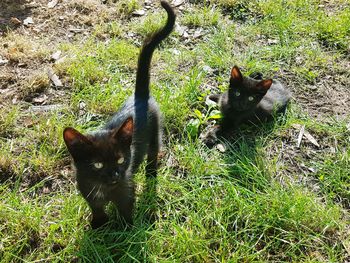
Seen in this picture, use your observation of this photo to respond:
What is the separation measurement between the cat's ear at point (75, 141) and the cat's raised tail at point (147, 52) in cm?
82

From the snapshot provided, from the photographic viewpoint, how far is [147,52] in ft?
9.57

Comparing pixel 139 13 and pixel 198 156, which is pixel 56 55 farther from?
pixel 198 156

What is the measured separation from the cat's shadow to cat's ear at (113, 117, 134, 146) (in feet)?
2.11

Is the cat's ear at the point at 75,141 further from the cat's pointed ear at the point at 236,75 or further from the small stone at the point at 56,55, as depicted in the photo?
the small stone at the point at 56,55

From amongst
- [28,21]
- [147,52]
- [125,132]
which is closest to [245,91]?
[147,52]

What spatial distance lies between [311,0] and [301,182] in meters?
3.09

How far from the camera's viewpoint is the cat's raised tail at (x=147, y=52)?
2.90 meters

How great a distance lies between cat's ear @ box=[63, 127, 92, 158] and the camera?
218 centimetres

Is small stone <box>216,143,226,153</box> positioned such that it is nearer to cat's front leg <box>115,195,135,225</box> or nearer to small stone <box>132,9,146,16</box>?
cat's front leg <box>115,195,135,225</box>

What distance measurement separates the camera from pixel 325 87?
404cm

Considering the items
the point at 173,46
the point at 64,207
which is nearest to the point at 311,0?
the point at 173,46

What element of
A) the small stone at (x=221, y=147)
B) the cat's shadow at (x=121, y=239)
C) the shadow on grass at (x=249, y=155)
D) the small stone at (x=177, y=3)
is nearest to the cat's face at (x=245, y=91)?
the shadow on grass at (x=249, y=155)

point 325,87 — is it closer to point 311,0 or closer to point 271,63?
point 271,63

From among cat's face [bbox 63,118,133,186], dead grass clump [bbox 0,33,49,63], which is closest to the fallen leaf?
dead grass clump [bbox 0,33,49,63]
